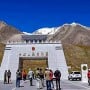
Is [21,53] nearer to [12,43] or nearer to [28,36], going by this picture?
[12,43]

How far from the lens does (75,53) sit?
11656 cm

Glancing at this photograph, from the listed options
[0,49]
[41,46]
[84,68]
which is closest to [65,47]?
[0,49]

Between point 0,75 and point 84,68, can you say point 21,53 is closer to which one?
point 0,75

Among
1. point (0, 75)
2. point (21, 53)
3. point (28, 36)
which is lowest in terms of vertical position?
point (0, 75)

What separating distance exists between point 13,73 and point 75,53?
4876cm

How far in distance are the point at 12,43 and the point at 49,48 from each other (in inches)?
337

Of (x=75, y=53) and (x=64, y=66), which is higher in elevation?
(x=75, y=53)

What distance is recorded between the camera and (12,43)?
261ft

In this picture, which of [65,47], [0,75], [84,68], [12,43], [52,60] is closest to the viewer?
[84,68]

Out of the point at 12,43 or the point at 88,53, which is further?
the point at 88,53

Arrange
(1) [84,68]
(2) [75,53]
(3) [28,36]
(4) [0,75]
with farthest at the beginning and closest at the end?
(2) [75,53] < (3) [28,36] < (4) [0,75] < (1) [84,68]

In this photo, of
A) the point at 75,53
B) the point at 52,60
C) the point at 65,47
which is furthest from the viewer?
the point at 65,47

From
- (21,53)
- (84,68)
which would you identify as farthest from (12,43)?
(84,68)

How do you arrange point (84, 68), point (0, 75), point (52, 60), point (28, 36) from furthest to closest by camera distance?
point (28, 36) → point (52, 60) → point (0, 75) → point (84, 68)
